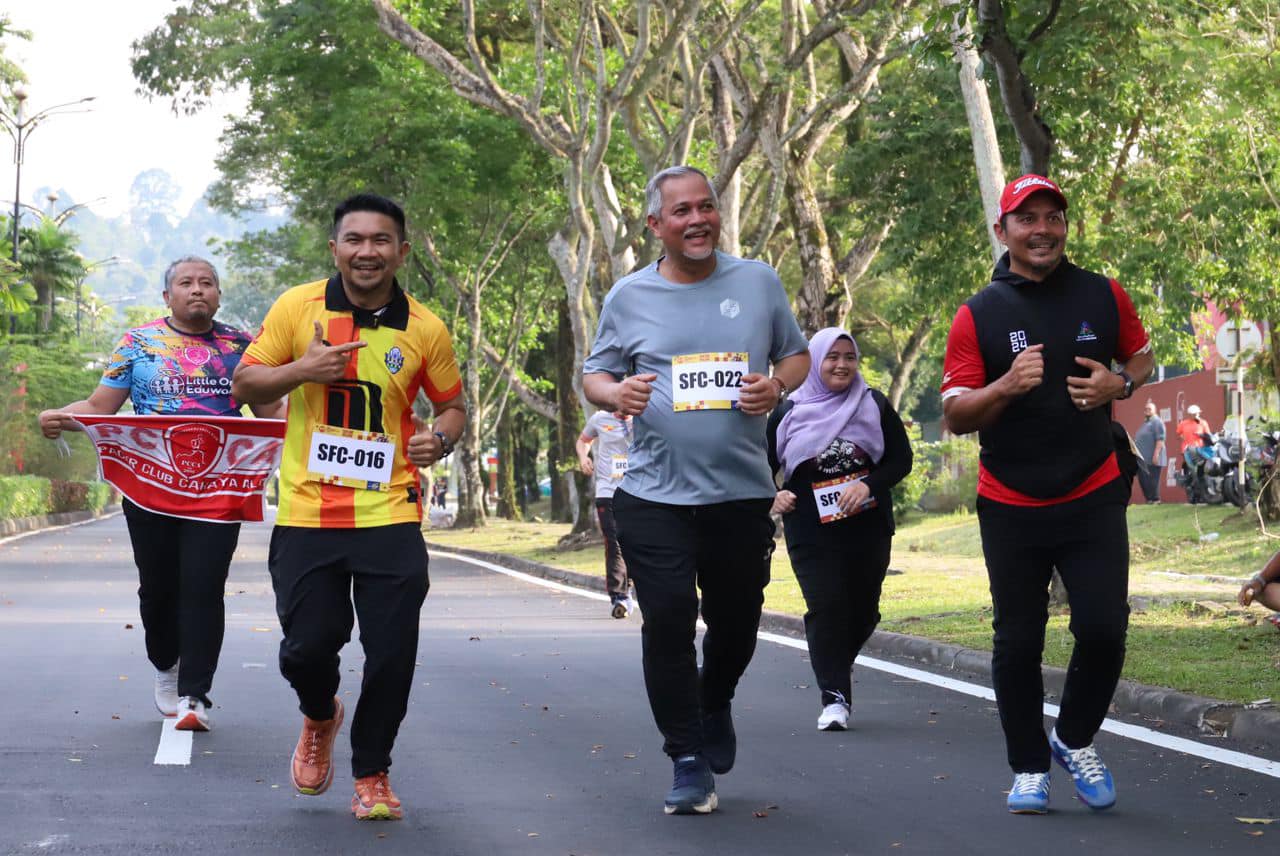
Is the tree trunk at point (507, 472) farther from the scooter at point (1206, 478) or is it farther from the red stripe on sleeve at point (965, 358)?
the red stripe on sleeve at point (965, 358)

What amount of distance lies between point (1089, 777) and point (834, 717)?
2.33 metres

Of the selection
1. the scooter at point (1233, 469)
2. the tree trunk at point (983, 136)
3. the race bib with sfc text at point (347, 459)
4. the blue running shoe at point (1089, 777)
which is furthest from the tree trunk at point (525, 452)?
the race bib with sfc text at point (347, 459)

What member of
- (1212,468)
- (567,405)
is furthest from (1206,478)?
(567,405)

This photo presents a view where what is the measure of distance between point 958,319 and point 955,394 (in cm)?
26

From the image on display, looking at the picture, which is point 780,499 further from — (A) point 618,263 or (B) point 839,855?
(A) point 618,263

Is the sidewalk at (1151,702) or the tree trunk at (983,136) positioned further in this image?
the tree trunk at (983,136)

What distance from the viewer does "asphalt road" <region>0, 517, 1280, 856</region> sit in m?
6.05

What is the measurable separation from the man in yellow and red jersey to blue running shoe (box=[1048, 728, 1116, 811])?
87.2 inches

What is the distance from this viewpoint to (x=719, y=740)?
6.80m

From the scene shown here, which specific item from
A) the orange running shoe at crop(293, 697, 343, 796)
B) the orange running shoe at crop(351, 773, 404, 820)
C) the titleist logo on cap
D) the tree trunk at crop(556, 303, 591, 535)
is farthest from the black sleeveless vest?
the tree trunk at crop(556, 303, 591, 535)

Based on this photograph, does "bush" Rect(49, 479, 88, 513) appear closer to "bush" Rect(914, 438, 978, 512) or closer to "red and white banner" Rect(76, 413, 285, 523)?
"bush" Rect(914, 438, 978, 512)

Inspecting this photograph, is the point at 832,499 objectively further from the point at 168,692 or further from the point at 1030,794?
the point at 168,692

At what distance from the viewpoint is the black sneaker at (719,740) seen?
679 cm

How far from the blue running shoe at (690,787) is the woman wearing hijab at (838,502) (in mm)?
2331
